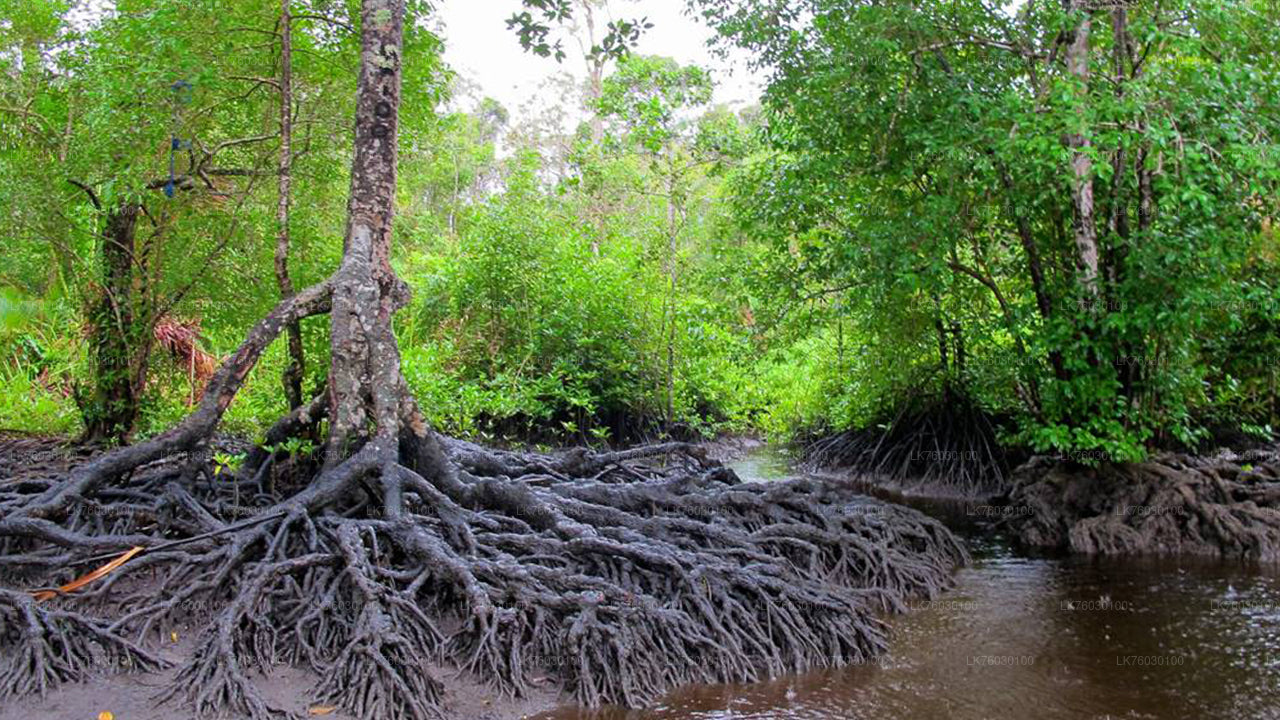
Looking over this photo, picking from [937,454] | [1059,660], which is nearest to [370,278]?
[1059,660]

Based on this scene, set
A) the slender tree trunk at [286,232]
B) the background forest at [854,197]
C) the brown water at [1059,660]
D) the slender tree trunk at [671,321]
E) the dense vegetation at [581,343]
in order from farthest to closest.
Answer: the slender tree trunk at [671,321], the background forest at [854,197], the slender tree trunk at [286,232], the dense vegetation at [581,343], the brown water at [1059,660]

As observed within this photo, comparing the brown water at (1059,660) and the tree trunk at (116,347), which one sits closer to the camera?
the brown water at (1059,660)

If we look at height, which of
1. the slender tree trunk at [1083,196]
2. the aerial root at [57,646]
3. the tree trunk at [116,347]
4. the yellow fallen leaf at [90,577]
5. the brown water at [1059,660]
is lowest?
the brown water at [1059,660]

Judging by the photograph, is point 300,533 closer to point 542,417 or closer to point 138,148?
point 138,148

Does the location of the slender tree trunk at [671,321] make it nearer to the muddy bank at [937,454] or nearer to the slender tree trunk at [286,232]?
the muddy bank at [937,454]

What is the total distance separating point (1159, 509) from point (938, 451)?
3.56 metres

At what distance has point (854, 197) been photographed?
9.62 meters

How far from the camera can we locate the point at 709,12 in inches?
396

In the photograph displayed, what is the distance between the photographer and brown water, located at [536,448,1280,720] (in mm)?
4914

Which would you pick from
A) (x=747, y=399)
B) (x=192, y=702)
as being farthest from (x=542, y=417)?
(x=192, y=702)

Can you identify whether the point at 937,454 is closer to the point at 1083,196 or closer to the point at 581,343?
the point at 1083,196

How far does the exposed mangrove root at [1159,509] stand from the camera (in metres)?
8.65

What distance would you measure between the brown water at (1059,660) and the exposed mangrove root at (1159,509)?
0.72 metres

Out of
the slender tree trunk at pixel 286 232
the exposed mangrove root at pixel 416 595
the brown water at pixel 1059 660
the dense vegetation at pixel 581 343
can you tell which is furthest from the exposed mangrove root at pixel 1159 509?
the slender tree trunk at pixel 286 232
